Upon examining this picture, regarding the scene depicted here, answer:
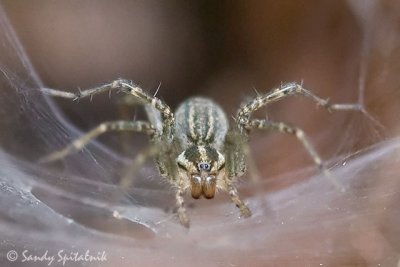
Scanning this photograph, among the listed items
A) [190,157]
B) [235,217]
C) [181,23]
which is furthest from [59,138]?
[181,23]

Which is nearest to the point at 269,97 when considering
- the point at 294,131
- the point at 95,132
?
the point at 294,131

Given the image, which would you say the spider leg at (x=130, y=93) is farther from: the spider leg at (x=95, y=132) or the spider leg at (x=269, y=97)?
the spider leg at (x=269, y=97)

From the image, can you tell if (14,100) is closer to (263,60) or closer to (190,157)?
(190,157)

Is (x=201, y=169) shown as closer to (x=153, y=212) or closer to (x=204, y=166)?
(x=204, y=166)

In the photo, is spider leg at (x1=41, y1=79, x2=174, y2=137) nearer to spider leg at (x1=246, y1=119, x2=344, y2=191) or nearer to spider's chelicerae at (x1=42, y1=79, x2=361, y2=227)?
spider's chelicerae at (x1=42, y1=79, x2=361, y2=227)

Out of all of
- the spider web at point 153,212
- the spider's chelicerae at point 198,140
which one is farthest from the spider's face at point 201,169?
the spider web at point 153,212

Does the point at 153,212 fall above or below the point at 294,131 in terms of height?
below
